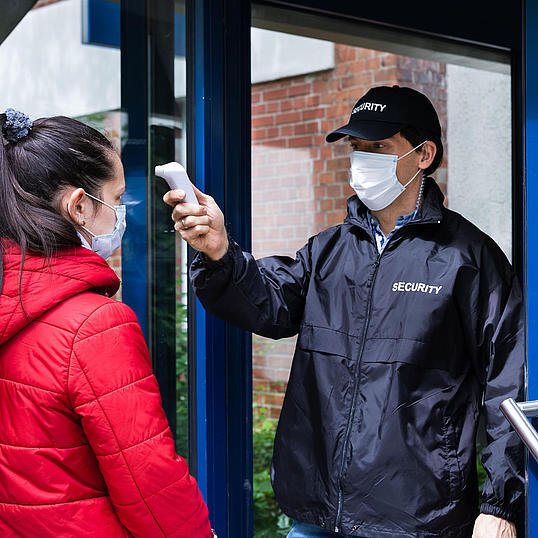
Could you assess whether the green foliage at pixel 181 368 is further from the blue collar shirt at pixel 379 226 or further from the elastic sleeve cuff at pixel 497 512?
the elastic sleeve cuff at pixel 497 512

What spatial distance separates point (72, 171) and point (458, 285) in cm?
97

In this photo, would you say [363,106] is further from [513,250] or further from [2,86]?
[513,250]

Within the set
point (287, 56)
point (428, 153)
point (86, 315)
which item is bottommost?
point (86, 315)

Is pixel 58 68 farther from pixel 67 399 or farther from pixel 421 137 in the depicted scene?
pixel 67 399

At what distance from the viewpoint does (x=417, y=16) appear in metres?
2.95

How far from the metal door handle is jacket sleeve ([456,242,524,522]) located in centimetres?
17

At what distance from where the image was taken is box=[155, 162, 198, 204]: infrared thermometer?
1775 millimetres

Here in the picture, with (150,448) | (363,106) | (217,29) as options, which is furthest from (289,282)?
(150,448)

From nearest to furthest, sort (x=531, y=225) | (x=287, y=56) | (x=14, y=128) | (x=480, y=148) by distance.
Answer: (x=14, y=128), (x=531, y=225), (x=480, y=148), (x=287, y=56)

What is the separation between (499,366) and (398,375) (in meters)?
0.23

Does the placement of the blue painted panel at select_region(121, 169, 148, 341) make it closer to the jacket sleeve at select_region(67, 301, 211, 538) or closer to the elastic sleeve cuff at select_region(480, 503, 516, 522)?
the jacket sleeve at select_region(67, 301, 211, 538)

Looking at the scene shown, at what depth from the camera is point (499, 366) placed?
1852 mm

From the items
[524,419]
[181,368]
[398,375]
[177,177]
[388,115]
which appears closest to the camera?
[524,419]

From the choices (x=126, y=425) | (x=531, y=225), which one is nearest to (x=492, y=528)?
(x=531, y=225)
